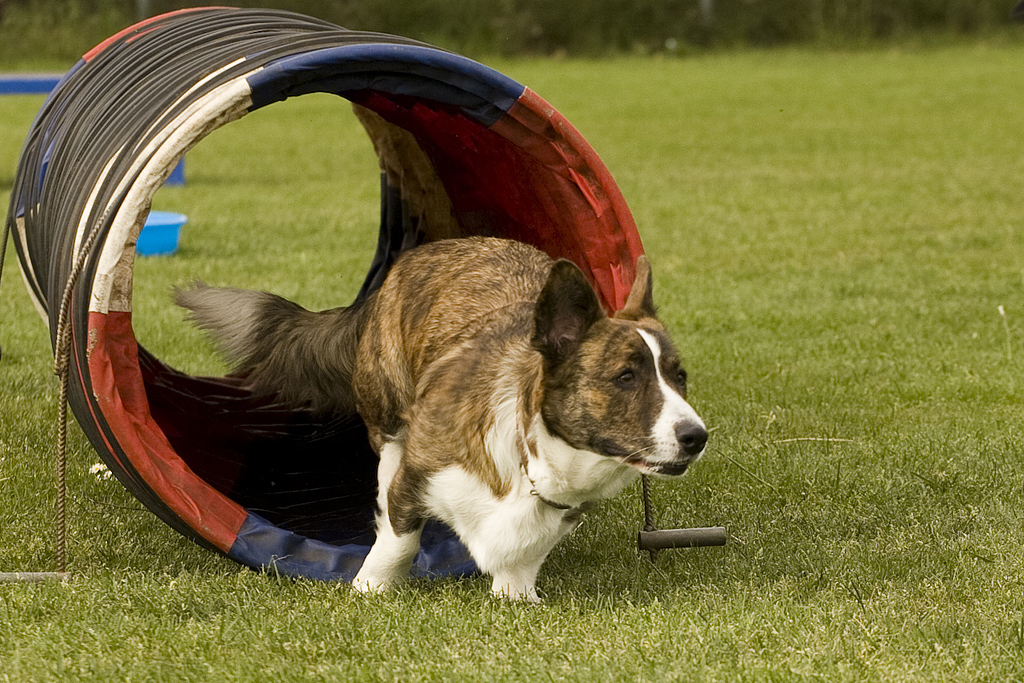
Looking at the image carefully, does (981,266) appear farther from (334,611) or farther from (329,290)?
(334,611)

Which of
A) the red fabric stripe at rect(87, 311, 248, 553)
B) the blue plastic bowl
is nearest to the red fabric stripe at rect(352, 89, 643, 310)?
the red fabric stripe at rect(87, 311, 248, 553)

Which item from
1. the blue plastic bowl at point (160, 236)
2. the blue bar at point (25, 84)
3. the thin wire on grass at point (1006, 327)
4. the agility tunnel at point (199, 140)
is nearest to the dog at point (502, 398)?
the agility tunnel at point (199, 140)

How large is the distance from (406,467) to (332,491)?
4.64 feet

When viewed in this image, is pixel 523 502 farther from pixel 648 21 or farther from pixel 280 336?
pixel 648 21

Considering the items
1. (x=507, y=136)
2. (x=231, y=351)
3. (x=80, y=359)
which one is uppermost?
(x=507, y=136)

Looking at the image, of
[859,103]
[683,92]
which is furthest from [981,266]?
[683,92]

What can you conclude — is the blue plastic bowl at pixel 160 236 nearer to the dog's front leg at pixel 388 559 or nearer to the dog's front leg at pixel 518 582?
the dog's front leg at pixel 388 559

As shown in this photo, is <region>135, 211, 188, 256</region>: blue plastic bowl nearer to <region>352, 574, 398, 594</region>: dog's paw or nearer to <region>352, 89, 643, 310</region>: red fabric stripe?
<region>352, 89, 643, 310</region>: red fabric stripe

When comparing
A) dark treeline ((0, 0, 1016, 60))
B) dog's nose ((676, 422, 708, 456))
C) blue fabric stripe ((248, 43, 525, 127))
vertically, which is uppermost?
blue fabric stripe ((248, 43, 525, 127))

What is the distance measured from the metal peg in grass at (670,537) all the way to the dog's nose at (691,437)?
101cm

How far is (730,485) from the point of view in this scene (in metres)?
5.43

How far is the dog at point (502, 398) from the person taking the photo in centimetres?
371

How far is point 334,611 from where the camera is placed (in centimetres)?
401

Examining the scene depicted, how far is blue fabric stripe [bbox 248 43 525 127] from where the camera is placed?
412 cm
